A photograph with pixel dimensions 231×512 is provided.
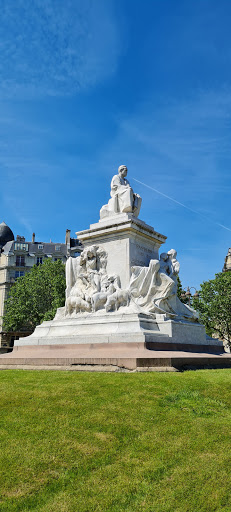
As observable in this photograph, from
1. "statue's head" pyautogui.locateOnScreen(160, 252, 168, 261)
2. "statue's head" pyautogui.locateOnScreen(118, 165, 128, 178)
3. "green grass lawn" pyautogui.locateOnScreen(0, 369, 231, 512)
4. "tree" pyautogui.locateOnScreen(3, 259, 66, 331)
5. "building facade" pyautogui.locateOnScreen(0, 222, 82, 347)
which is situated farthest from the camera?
"building facade" pyautogui.locateOnScreen(0, 222, 82, 347)

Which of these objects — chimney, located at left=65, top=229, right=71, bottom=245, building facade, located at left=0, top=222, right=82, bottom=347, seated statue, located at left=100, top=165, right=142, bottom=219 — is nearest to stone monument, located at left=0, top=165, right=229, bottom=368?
seated statue, located at left=100, top=165, right=142, bottom=219

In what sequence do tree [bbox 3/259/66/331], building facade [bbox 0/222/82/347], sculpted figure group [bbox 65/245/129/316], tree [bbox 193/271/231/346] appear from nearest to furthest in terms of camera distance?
sculpted figure group [bbox 65/245/129/316] < tree [bbox 193/271/231/346] < tree [bbox 3/259/66/331] < building facade [bbox 0/222/82/347]

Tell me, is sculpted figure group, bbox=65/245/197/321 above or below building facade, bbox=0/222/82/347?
below

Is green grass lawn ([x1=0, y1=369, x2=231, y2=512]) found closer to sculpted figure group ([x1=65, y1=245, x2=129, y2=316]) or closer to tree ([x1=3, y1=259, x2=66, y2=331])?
sculpted figure group ([x1=65, y1=245, x2=129, y2=316])

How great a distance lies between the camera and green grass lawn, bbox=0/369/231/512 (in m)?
4.09

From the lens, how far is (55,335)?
14.4m

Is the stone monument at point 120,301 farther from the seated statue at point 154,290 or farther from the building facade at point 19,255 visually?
the building facade at point 19,255

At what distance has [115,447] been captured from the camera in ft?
16.7

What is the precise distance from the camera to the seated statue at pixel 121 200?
16000mm

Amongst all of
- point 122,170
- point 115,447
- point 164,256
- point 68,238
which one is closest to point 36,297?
point 68,238

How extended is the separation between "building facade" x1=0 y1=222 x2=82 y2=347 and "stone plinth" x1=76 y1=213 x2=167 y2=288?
147 feet

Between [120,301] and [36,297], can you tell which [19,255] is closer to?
[36,297]

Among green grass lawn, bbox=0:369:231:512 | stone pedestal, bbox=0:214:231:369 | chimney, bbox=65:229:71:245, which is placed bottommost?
Result: green grass lawn, bbox=0:369:231:512

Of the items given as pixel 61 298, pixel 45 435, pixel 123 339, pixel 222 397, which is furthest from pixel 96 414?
pixel 61 298
